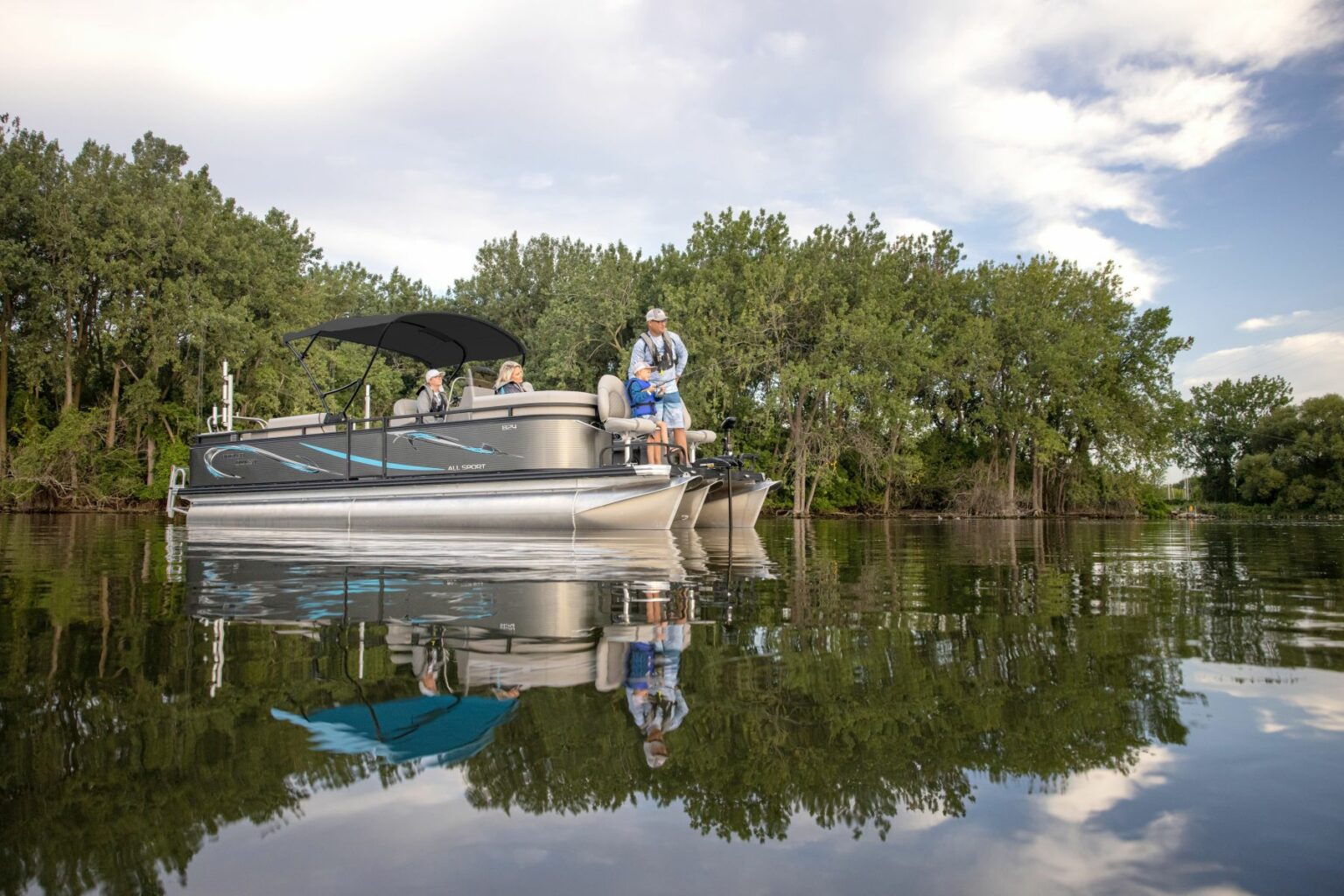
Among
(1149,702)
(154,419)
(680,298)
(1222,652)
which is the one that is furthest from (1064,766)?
(154,419)

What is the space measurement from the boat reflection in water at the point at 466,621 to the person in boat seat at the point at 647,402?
3892 mm

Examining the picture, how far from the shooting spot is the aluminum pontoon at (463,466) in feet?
35.5

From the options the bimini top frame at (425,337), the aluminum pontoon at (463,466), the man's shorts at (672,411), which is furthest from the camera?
the bimini top frame at (425,337)

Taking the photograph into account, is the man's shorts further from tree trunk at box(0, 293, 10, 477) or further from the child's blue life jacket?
tree trunk at box(0, 293, 10, 477)

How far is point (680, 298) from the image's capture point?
89.3 feet

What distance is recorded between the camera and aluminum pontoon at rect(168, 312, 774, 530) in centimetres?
1082

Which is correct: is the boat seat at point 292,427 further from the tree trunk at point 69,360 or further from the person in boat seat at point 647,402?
the tree trunk at point 69,360

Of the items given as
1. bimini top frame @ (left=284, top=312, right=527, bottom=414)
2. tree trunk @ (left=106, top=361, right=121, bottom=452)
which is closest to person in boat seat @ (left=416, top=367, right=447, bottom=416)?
bimini top frame @ (left=284, top=312, right=527, bottom=414)

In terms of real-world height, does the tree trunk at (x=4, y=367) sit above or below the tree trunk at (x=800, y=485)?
above

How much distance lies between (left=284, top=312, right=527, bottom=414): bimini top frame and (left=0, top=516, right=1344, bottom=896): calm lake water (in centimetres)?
915

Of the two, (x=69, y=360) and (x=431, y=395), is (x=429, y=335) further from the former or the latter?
(x=69, y=360)

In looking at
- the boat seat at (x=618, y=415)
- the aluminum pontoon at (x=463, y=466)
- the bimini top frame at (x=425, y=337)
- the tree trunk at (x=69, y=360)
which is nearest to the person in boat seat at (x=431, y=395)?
the aluminum pontoon at (x=463, y=466)

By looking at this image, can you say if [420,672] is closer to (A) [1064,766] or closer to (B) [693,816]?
(B) [693,816]

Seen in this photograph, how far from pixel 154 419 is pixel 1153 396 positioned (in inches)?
1384
